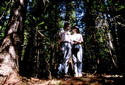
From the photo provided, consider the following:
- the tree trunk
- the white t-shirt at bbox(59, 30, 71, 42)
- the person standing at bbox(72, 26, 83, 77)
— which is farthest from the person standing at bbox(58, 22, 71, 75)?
the tree trunk

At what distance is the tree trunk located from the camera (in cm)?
323

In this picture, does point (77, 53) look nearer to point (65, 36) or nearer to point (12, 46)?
point (65, 36)

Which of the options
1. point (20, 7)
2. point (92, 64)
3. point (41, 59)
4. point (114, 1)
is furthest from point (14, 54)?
point (92, 64)

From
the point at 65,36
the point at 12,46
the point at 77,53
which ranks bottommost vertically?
the point at 77,53

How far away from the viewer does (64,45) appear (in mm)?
4844

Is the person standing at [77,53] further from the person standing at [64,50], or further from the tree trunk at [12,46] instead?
the tree trunk at [12,46]

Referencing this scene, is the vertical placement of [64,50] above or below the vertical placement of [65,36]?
below

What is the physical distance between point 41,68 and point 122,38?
24.3ft

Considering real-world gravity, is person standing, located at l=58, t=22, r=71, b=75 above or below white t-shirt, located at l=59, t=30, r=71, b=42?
below

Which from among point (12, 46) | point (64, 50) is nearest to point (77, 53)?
point (64, 50)

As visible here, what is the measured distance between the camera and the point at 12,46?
369 centimetres

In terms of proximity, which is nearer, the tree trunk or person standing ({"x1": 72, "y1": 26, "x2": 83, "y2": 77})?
the tree trunk

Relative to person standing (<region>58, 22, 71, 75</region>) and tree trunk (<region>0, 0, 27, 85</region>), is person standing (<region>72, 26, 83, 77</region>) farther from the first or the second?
tree trunk (<region>0, 0, 27, 85</region>)

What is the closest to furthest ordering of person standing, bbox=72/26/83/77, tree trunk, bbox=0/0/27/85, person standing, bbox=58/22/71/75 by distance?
tree trunk, bbox=0/0/27/85 → person standing, bbox=58/22/71/75 → person standing, bbox=72/26/83/77
